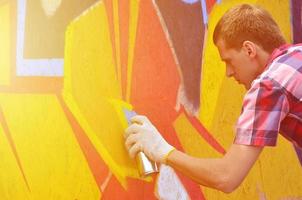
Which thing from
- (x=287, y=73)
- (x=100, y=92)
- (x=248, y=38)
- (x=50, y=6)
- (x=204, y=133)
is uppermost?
(x=50, y=6)

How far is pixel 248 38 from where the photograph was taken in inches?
92.7

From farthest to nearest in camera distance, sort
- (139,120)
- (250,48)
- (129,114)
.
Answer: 1. (129,114)
2. (139,120)
3. (250,48)

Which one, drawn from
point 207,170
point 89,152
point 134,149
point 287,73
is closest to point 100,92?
point 89,152

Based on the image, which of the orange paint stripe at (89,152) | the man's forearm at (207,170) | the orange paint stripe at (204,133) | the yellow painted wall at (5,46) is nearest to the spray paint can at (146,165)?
the man's forearm at (207,170)

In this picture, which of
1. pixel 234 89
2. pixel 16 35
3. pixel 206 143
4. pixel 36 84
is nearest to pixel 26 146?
pixel 36 84

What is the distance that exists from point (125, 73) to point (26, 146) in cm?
64

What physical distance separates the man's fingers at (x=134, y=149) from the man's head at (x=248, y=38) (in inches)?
22.1

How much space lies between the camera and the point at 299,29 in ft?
11.1

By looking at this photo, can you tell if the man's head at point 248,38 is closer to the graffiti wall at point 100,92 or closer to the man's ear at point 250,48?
the man's ear at point 250,48

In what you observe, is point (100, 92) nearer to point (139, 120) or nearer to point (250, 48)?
point (139, 120)

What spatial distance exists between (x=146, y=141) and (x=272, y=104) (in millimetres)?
620

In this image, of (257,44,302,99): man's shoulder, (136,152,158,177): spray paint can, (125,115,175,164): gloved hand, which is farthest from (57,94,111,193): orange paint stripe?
(257,44,302,99): man's shoulder

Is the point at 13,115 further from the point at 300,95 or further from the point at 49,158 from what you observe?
the point at 300,95

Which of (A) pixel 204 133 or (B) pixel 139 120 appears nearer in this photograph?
(B) pixel 139 120
